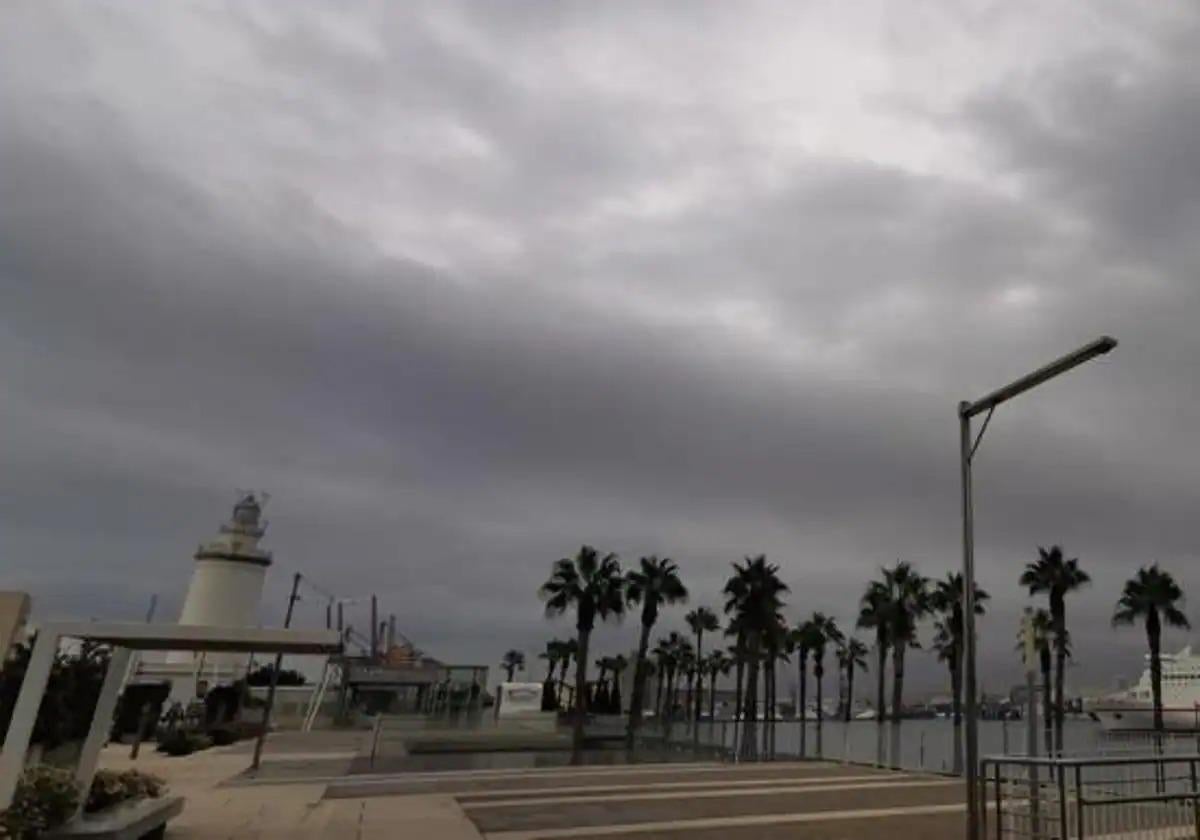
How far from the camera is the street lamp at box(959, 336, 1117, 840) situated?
36.4 ft

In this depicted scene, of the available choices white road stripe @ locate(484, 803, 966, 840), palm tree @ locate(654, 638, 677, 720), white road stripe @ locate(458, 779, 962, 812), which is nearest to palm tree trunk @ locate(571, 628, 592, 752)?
white road stripe @ locate(458, 779, 962, 812)

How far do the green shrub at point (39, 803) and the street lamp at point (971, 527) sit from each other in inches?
409

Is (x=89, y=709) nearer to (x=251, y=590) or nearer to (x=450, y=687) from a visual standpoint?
(x=450, y=687)

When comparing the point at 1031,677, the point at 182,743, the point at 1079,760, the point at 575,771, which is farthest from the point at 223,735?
the point at 1079,760

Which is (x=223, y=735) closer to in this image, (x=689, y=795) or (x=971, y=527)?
(x=689, y=795)

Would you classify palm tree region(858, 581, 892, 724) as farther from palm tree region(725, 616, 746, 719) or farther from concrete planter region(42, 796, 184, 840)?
concrete planter region(42, 796, 184, 840)

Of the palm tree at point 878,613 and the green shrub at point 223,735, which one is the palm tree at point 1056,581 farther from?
the green shrub at point 223,735

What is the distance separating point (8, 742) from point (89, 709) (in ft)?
80.2

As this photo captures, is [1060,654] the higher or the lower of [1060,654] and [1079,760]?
the higher

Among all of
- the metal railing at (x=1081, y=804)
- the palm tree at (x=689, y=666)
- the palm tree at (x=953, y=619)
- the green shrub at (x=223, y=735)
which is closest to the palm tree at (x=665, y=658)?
the palm tree at (x=689, y=666)

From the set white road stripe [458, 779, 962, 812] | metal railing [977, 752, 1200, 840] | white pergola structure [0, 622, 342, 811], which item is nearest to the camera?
white pergola structure [0, 622, 342, 811]

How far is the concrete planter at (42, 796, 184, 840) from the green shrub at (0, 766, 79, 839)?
0.17 metres

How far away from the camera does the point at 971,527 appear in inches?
496

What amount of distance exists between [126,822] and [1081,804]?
11309mm
